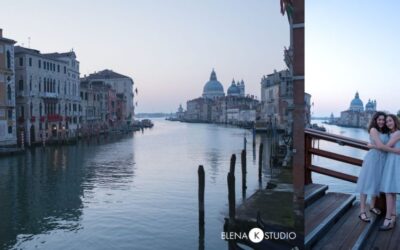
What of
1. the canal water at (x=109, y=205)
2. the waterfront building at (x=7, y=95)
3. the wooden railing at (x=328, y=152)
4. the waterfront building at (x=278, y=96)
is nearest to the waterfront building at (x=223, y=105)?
the waterfront building at (x=278, y=96)

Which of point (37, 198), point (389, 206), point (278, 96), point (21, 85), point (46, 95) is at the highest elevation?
point (21, 85)

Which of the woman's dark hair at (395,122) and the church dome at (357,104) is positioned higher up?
the church dome at (357,104)

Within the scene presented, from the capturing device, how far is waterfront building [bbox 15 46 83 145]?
125 ft

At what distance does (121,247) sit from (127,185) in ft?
27.1

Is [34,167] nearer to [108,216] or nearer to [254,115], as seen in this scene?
[108,216]

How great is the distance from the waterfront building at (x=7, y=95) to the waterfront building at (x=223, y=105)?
7596 cm

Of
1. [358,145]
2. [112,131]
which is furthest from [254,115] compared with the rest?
[358,145]

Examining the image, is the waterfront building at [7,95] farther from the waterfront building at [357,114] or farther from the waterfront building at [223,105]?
the waterfront building at [357,114]

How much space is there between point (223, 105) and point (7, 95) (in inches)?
4370

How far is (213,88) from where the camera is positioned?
17775 centimetres

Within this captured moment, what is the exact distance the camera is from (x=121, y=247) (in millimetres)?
9727

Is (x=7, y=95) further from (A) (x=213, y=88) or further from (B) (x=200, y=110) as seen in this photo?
(A) (x=213, y=88)

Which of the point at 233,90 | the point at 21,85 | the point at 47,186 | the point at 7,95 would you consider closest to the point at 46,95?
the point at 21,85

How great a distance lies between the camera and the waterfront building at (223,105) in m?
120
